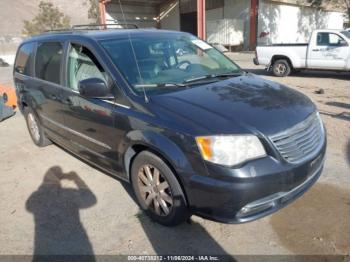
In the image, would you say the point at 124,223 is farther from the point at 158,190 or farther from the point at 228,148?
the point at 228,148

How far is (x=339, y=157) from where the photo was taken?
187 inches

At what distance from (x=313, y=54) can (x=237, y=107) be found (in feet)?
31.9

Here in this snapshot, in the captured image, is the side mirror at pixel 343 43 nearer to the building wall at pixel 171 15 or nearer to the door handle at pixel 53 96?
Result: the door handle at pixel 53 96

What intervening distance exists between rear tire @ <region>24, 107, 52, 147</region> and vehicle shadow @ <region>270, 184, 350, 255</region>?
393cm

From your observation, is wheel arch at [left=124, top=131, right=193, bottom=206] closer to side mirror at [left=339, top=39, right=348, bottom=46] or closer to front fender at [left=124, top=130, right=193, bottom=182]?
front fender at [left=124, top=130, right=193, bottom=182]

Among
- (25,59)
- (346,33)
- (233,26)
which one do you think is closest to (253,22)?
(233,26)

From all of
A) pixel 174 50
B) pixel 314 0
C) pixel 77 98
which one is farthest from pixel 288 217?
pixel 314 0

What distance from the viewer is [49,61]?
4.72m

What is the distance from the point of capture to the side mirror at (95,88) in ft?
11.1

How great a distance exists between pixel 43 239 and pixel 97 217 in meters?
0.57

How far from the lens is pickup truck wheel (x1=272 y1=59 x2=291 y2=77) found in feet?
39.6

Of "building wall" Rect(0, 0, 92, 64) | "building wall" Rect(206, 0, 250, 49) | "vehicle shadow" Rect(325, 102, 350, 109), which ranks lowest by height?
"vehicle shadow" Rect(325, 102, 350, 109)

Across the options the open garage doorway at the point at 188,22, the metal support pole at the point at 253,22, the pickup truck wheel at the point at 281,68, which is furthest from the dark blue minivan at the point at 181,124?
the open garage doorway at the point at 188,22

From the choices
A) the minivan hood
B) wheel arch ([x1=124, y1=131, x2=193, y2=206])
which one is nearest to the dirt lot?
wheel arch ([x1=124, y1=131, x2=193, y2=206])
